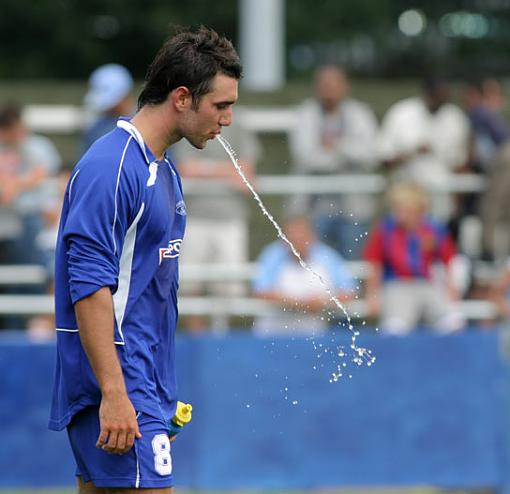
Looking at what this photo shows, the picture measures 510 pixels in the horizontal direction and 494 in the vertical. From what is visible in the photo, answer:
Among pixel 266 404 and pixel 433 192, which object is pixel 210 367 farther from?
pixel 433 192

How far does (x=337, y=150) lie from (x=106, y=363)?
294 inches

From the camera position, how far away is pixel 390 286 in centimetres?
1197

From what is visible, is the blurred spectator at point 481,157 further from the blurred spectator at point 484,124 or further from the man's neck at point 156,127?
the man's neck at point 156,127

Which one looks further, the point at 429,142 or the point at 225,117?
the point at 429,142

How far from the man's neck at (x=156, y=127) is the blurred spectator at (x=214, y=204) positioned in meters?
6.21

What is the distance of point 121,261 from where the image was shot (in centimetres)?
561

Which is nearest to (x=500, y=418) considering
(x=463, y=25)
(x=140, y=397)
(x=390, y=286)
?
(x=390, y=286)

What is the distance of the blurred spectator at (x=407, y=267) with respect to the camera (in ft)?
39.1

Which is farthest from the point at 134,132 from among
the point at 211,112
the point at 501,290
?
the point at 501,290

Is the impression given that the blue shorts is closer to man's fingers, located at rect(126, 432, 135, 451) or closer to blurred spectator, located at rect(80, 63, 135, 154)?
man's fingers, located at rect(126, 432, 135, 451)

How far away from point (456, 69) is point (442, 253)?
59.1ft

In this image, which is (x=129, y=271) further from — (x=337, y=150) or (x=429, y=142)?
(x=429, y=142)

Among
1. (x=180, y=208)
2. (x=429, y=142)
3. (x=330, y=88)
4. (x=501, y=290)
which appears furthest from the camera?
(x=429, y=142)

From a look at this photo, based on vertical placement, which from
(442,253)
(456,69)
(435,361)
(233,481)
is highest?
(456,69)
